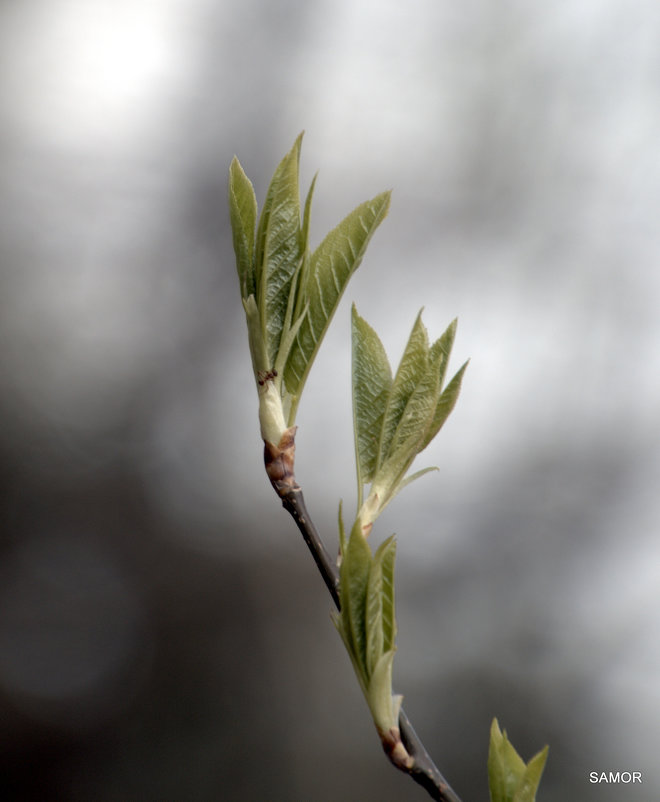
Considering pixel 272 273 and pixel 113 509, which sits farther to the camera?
pixel 113 509

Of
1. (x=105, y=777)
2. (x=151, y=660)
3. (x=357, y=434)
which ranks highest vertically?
(x=357, y=434)

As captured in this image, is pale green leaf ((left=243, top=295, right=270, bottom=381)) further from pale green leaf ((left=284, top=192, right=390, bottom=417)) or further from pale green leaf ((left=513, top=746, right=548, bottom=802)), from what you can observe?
pale green leaf ((left=513, top=746, right=548, bottom=802))

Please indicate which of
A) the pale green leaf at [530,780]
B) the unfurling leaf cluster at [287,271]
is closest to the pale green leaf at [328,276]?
the unfurling leaf cluster at [287,271]

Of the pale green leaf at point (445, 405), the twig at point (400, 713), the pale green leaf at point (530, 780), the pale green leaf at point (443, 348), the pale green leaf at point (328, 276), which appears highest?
the pale green leaf at point (328, 276)

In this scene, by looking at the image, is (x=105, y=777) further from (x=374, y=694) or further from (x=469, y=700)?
(x=374, y=694)

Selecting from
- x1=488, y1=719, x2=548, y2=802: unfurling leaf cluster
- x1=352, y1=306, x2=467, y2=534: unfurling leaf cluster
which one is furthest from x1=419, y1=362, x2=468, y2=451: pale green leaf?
x1=488, y1=719, x2=548, y2=802: unfurling leaf cluster

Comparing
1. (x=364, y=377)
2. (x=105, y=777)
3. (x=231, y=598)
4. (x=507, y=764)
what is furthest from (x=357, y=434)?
(x=105, y=777)

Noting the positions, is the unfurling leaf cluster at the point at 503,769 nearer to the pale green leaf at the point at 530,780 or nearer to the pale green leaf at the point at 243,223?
the pale green leaf at the point at 530,780
